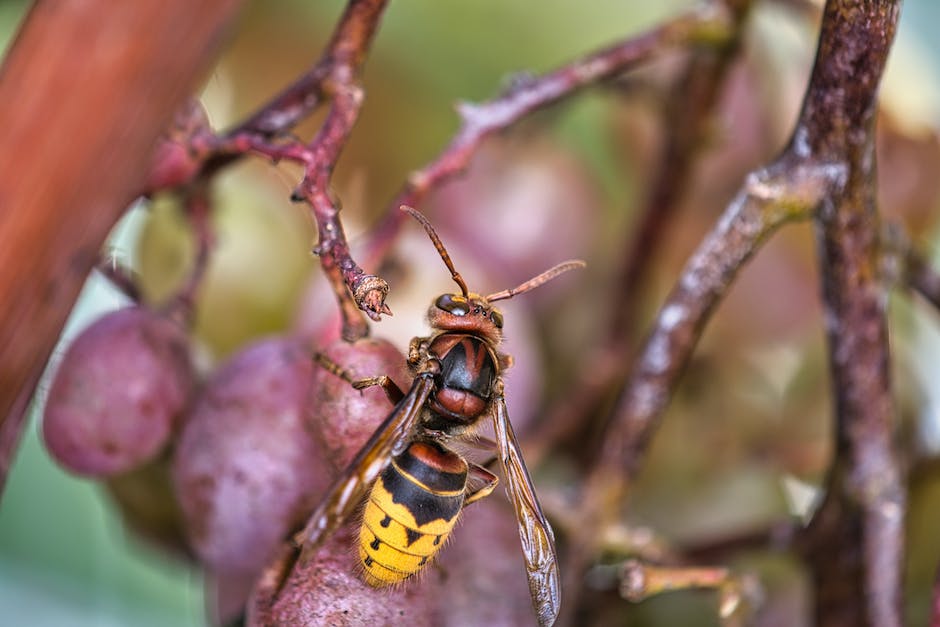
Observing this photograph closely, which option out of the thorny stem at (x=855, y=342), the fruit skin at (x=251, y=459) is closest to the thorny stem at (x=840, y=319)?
the thorny stem at (x=855, y=342)

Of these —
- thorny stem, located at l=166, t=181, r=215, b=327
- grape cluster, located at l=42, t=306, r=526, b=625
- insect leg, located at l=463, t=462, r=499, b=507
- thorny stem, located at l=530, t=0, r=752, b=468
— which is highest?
thorny stem, located at l=530, t=0, r=752, b=468

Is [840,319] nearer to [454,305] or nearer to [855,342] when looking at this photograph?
[855,342]

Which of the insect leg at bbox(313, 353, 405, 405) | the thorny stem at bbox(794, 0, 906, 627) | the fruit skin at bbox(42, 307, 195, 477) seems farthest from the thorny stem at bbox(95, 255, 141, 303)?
the thorny stem at bbox(794, 0, 906, 627)

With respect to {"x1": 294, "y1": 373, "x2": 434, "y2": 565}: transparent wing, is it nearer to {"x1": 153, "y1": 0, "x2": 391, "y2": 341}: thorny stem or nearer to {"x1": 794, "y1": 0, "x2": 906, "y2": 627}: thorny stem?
{"x1": 153, "y1": 0, "x2": 391, "y2": 341}: thorny stem

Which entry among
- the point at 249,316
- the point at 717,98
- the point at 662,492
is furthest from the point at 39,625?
the point at 717,98

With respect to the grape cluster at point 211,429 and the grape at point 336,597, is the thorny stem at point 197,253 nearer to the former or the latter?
the grape cluster at point 211,429

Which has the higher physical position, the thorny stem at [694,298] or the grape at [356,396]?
the thorny stem at [694,298]
